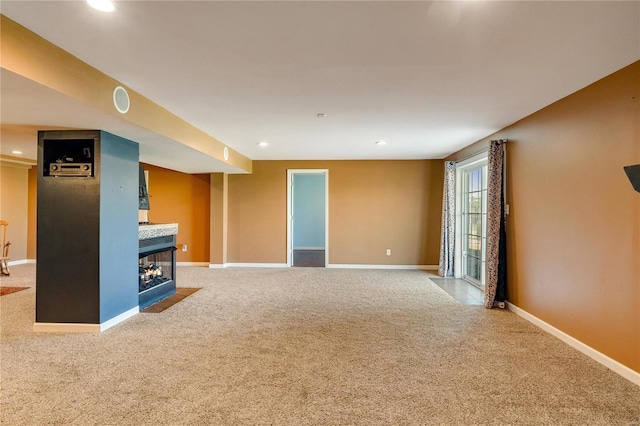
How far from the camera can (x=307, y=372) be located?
255 centimetres

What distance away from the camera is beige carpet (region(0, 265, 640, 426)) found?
203cm

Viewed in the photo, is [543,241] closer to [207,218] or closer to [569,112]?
[569,112]

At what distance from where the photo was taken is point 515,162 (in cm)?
417

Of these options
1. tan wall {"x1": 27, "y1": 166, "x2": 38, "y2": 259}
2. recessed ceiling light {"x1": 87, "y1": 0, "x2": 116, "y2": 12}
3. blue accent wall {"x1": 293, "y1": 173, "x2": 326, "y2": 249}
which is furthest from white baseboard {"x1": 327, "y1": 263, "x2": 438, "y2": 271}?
tan wall {"x1": 27, "y1": 166, "x2": 38, "y2": 259}

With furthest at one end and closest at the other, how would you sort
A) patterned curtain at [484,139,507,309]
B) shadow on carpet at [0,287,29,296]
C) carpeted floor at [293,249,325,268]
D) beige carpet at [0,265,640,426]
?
1. carpeted floor at [293,249,325,268]
2. shadow on carpet at [0,287,29,296]
3. patterned curtain at [484,139,507,309]
4. beige carpet at [0,265,640,426]

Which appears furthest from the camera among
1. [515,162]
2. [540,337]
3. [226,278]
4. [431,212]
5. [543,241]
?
[431,212]

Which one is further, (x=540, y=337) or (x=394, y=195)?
(x=394, y=195)

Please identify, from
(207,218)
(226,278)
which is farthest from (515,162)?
(207,218)

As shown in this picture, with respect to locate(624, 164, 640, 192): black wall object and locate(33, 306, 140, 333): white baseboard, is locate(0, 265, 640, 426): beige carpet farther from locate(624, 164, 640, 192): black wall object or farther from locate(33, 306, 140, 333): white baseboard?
locate(624, 164, 640, 192): black wall object

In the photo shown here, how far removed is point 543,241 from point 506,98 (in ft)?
5.16

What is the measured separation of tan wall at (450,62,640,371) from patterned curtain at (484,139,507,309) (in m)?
0.25

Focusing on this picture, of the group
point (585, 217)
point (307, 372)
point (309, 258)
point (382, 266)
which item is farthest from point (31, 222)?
point (585, 217)

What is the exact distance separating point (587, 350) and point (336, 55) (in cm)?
326

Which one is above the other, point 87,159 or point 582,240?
point 87,159
